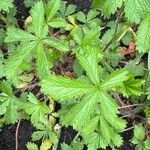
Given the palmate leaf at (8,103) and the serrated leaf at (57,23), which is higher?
the serrated leaf at (57,23)

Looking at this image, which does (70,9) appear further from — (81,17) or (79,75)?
(79,75)

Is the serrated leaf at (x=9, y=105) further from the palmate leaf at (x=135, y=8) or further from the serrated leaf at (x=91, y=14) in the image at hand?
the palmate leaf at (x=135, y=8)

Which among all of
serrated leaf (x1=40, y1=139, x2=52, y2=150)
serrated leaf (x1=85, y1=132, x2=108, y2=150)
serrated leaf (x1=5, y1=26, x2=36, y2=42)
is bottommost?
serrated leaf (x1=40, y1=139, x2=52, y2=150)

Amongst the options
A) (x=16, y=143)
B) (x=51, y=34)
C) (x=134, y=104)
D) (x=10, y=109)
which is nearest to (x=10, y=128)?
(x=16, y=143)

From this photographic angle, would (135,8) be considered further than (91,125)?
No

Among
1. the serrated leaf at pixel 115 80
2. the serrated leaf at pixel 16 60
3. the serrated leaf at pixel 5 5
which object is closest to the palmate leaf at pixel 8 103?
the serrated leaf at pixel 16 60

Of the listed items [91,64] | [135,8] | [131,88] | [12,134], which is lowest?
[12,134]

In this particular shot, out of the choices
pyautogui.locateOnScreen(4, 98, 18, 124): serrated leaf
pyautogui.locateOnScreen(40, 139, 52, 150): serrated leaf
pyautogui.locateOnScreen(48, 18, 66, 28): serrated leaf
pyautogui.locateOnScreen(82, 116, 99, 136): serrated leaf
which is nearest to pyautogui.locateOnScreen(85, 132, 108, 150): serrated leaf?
pyautogui.locateOnScreen(82, 116, 99, 136): serrated leaf

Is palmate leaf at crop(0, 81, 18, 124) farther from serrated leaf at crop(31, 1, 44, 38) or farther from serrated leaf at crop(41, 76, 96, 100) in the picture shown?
serrated leaf at crop(41, 76, 96, 100)

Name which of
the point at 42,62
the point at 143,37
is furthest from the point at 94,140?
the point at 143,37
